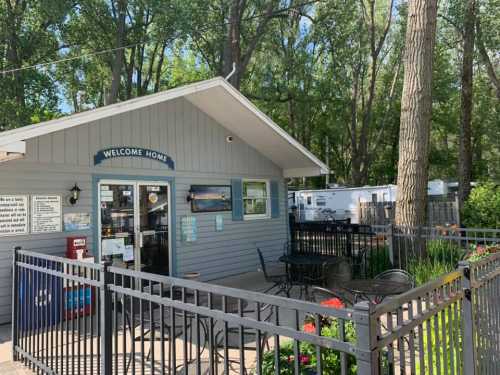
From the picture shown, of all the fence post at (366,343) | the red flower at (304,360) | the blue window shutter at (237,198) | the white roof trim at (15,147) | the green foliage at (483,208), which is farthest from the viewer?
the green foliage at (483,208)

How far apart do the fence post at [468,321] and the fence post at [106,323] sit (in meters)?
2.41

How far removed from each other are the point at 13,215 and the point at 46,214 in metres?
0.45

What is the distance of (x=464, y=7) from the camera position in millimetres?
13344

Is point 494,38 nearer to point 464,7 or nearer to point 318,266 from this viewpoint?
point 464,7

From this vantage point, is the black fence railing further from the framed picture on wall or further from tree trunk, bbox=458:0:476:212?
tree trunk, bbox=458:0:476:212

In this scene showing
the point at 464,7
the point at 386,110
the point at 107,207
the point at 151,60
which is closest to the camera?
the point at 107,207

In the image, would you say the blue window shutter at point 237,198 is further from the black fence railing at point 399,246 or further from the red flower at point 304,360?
the red flower at point 304,360

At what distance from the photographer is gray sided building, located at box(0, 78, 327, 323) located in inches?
239

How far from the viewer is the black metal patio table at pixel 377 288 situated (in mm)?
4394

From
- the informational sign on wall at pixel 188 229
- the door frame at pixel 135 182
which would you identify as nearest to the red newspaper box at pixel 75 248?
the door frame at pixel 135 182

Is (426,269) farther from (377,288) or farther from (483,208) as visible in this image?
(483,208)

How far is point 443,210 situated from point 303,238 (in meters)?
6.76

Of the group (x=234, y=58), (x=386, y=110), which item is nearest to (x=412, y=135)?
(x=234, y=58)

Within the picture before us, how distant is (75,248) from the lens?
6230 millimetres
